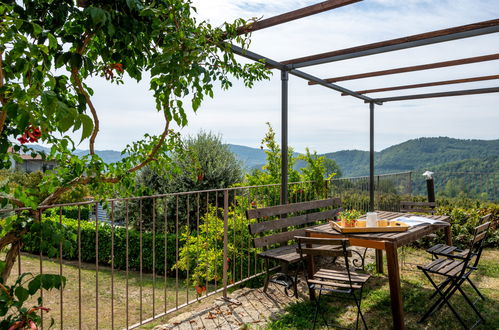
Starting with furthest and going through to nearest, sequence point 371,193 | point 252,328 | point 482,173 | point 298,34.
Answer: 1. point 482,173
2. point 371,193
3. point 298,34
4. point 252,328

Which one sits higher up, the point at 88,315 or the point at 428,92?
the point at 428,92

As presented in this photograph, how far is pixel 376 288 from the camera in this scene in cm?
413

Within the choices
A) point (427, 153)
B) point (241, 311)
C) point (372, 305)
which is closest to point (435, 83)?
point (372, 305)

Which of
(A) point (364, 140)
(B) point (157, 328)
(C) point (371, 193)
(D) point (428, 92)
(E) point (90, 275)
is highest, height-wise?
(D) point (428, 92)

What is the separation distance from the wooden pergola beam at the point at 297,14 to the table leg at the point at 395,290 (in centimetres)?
202

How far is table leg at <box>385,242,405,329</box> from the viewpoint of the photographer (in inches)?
122

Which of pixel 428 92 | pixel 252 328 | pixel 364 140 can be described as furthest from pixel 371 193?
pixel 252 328

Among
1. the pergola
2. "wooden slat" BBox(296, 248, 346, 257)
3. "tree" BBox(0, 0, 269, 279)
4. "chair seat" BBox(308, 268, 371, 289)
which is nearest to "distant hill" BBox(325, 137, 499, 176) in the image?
the pergola

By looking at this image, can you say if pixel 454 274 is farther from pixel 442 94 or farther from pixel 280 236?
pixel 442 94

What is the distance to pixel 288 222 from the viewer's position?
173 inches

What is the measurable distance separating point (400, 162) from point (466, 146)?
21.4 feet

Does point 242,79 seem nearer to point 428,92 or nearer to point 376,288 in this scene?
point 376,288

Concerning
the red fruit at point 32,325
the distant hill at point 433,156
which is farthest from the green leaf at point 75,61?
the distant hill at point 433,156

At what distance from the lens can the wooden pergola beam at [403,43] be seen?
354 centimetres
